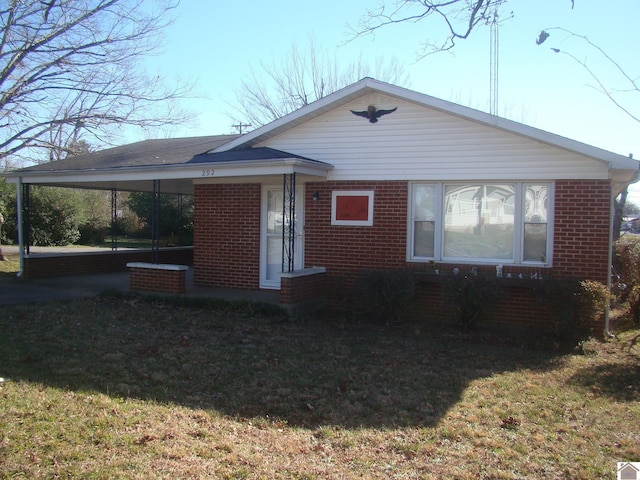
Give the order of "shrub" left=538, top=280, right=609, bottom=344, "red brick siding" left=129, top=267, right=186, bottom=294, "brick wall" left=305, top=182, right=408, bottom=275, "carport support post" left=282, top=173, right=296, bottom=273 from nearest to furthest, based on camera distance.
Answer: "shrub" left=538, top=280, right=609, bottom=344 < "carport support post" left=282, top=173, right=296, bottom=273 < "brick wall" left=305, top=182, right=408, bottom=275 < "red brick siding" left=129, top=267, right=186, bottom=294

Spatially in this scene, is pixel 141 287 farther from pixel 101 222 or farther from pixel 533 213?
pixel 101 222

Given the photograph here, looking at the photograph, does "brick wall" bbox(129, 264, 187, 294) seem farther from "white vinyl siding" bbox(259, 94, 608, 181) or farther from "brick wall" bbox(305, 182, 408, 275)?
"white vinyl siding" bbox(259, 94, 608, 181)

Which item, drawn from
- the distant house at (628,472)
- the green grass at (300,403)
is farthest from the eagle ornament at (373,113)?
the distant house at (628,472)

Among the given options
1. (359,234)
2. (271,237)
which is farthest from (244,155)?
(359,234)

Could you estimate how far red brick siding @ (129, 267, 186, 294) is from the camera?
36.2 feet

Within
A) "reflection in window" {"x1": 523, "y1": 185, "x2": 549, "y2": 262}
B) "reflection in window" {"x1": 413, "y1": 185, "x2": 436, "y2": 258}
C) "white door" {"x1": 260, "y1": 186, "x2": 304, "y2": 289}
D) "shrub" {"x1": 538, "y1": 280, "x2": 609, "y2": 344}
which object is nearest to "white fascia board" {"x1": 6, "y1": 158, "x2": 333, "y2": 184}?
"white door" {"x1": 260, "y1": 186, "x2": 304, "y2": 289}

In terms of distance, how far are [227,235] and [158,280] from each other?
1.69m

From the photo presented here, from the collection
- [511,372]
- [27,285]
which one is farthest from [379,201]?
[27,285]

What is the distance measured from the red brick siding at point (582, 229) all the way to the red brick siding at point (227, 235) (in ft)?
18.9

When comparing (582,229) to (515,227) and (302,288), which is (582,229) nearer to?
(515,227)

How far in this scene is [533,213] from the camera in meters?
9.45

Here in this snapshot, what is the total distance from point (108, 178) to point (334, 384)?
8.08 m

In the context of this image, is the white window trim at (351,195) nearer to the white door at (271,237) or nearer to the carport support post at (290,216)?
the carport support post at (290,216)

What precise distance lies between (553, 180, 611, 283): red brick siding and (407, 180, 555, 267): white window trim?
12 cm
